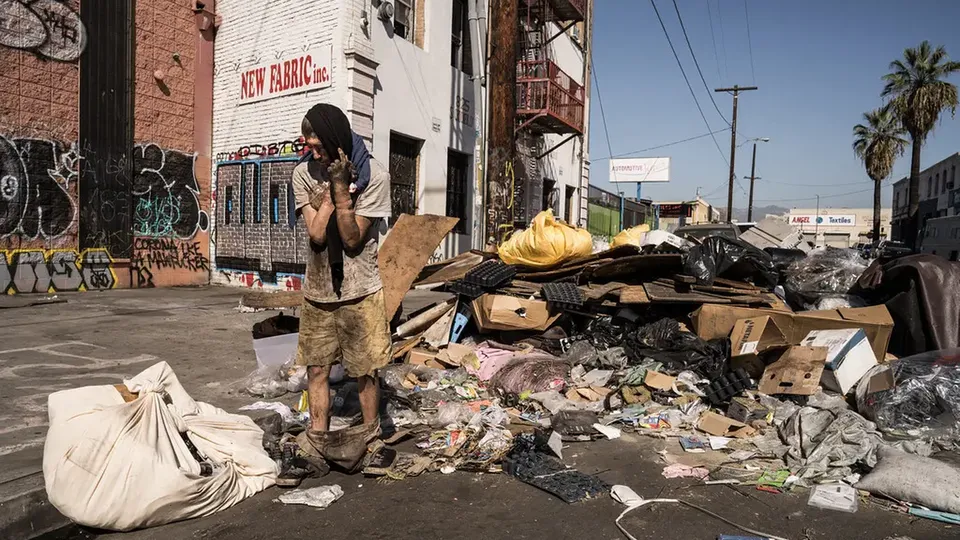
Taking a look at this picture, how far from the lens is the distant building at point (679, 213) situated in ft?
115

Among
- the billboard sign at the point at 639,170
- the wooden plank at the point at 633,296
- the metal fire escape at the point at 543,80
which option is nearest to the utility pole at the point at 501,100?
the wooden plank at the point at 633,296

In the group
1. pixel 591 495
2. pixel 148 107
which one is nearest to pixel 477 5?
pixel 148 107

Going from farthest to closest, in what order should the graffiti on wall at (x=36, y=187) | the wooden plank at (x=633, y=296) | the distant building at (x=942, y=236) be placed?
1. the distant building at (x=942, y=236)
2. the graffiti on wall at (x=36, y=187)
3. the wooden plank at (x=633, y=296)

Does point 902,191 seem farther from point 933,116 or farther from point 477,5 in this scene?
point 477,5

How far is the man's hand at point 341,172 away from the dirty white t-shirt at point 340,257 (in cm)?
17

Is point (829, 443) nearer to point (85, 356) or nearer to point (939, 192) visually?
point (85, 356)

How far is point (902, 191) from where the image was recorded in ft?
226

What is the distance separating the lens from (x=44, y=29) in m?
9.64

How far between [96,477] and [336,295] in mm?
1333

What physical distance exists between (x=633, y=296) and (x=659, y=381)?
1187mm

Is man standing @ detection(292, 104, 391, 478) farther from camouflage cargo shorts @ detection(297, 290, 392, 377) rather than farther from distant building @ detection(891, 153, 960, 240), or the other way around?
distant building @ detection(891, 153, 960, 240)

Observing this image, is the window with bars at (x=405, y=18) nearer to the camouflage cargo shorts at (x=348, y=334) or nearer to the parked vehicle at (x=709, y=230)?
the parked vehicle at (x=709, y=230)

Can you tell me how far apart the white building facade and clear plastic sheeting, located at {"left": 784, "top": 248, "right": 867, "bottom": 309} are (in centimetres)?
744

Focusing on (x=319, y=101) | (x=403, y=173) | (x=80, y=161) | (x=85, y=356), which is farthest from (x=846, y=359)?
(x=80, y=161)
